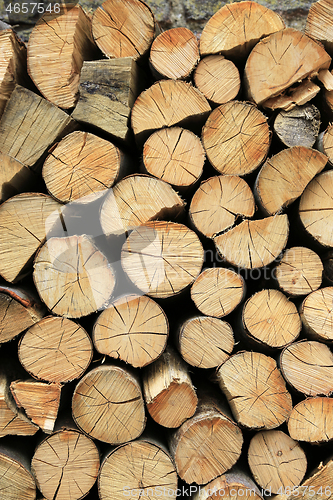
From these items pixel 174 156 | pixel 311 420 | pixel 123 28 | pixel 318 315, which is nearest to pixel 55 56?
pixel 123 28

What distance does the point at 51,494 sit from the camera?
6.07 ft

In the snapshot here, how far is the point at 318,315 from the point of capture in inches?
76.5

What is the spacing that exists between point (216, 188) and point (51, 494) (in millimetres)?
1909

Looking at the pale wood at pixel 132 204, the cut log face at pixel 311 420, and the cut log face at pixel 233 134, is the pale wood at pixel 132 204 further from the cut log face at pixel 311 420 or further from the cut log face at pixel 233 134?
the cut log face at pixel 311 420

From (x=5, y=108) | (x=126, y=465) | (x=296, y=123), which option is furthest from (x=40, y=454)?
(x=296, y=123)

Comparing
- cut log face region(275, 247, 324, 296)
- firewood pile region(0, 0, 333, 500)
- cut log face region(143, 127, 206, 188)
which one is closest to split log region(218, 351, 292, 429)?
firewood pile region(0, 0, 333, 500)

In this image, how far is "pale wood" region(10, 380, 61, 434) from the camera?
1.79 metres

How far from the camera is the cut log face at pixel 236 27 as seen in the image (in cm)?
199

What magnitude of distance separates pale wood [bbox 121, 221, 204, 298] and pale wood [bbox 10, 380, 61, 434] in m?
0.73

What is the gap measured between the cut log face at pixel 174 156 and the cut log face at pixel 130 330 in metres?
0.69

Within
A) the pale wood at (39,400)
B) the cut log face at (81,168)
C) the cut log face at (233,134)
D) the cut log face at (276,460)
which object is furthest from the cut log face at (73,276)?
the cut log face at (276,460)

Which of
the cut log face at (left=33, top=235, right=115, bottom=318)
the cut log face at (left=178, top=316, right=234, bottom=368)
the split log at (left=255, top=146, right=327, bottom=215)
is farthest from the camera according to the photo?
the split log at (left=255, top=146, right=327, bottom=215)

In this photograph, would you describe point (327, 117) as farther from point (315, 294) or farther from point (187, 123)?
point (315, 294)

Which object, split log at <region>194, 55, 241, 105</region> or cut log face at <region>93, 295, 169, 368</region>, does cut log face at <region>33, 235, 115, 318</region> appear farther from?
split log at <region>194, 55, 241, 105</region>
